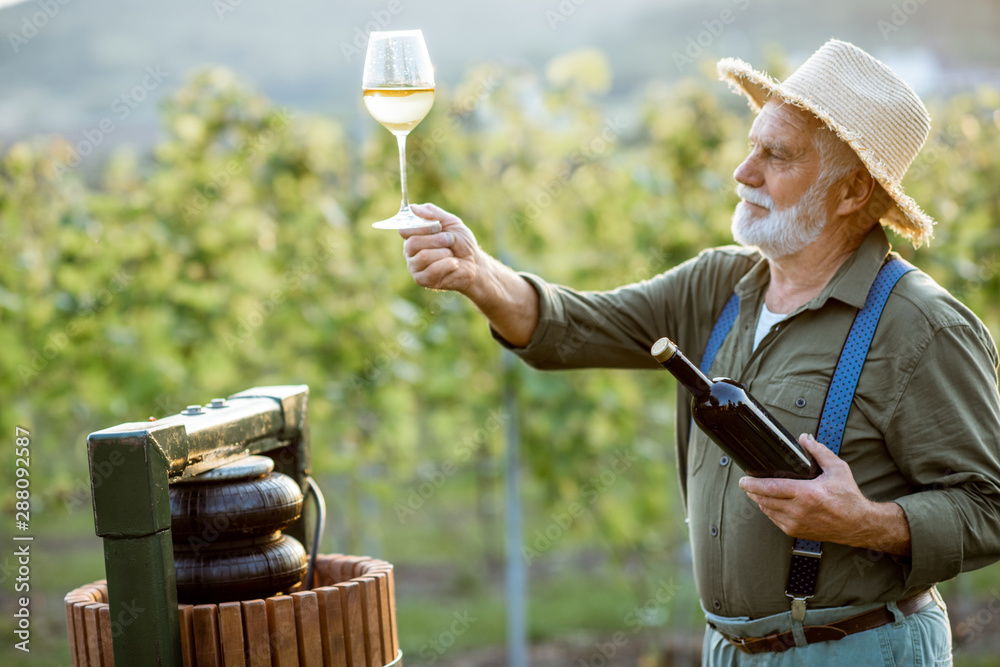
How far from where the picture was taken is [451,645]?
5281mm

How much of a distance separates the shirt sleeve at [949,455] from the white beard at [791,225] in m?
0.40

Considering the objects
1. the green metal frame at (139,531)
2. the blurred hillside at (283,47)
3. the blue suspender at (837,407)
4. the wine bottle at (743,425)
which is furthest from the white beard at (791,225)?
the blurred hillside at (283,47)

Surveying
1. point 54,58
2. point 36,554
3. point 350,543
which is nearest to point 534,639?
point 350,543

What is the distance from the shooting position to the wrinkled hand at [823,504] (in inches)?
79.4

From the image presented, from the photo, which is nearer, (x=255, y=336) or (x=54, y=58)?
(x=255, y=336)

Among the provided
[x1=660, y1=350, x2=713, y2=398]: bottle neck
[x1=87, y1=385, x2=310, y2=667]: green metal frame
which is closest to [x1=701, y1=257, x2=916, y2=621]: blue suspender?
[x1=660, y1=350, x2=713, y2=398]: bottle neck

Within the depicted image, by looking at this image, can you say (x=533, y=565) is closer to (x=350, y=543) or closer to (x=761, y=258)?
(x=350, y=543)

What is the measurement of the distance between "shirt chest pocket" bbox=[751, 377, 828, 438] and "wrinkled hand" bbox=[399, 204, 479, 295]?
2.63 ft

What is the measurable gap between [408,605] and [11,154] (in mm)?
3394

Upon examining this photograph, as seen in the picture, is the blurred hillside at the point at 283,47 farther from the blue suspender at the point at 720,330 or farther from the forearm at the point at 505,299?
the blue suspender at the point at 720,330

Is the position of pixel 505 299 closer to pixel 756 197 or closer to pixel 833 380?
pixel 756 197

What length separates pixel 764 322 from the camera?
2482 millimetres

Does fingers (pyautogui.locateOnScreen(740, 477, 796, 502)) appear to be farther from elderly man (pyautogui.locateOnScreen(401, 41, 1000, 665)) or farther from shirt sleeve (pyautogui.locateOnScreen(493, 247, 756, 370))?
shirt sleeve (pyautogui.locateOnScreen(493, 247, 756, 370))

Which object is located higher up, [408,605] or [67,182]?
[67,182]
